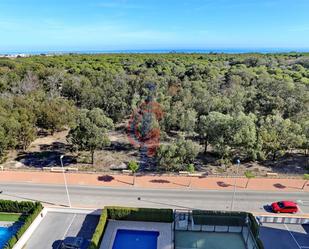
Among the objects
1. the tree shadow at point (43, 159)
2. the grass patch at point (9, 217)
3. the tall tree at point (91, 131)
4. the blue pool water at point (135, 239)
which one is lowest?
the blue pool water at point (135, 239)

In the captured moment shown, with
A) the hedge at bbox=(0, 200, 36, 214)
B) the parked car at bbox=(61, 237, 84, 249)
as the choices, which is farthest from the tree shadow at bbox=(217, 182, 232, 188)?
the hedge at bbox=(0, 200, 36, 214)

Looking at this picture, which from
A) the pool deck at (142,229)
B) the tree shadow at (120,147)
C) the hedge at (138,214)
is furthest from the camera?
the tree shadow at (120,147)

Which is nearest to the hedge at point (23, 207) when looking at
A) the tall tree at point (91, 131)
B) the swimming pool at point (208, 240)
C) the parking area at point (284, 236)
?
the tall tree at point (91, 131)

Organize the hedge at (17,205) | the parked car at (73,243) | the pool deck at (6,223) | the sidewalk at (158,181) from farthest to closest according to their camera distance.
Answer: the sidewalk at (158,181)
the hedge at (17,205)
the pool deck at (6,223)
the parked car at (73,243)

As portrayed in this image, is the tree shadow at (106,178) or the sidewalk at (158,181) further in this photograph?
the tree shadow at (106,178)

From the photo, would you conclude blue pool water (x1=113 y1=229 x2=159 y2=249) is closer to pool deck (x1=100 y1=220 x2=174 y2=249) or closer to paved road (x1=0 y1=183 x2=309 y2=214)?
pool deck (x1=100 y1=220 x2=174 y2=249)

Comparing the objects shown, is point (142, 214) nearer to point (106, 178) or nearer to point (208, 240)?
point (208, 240)

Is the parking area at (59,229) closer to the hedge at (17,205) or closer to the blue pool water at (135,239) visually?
the hedge at (17,205)
